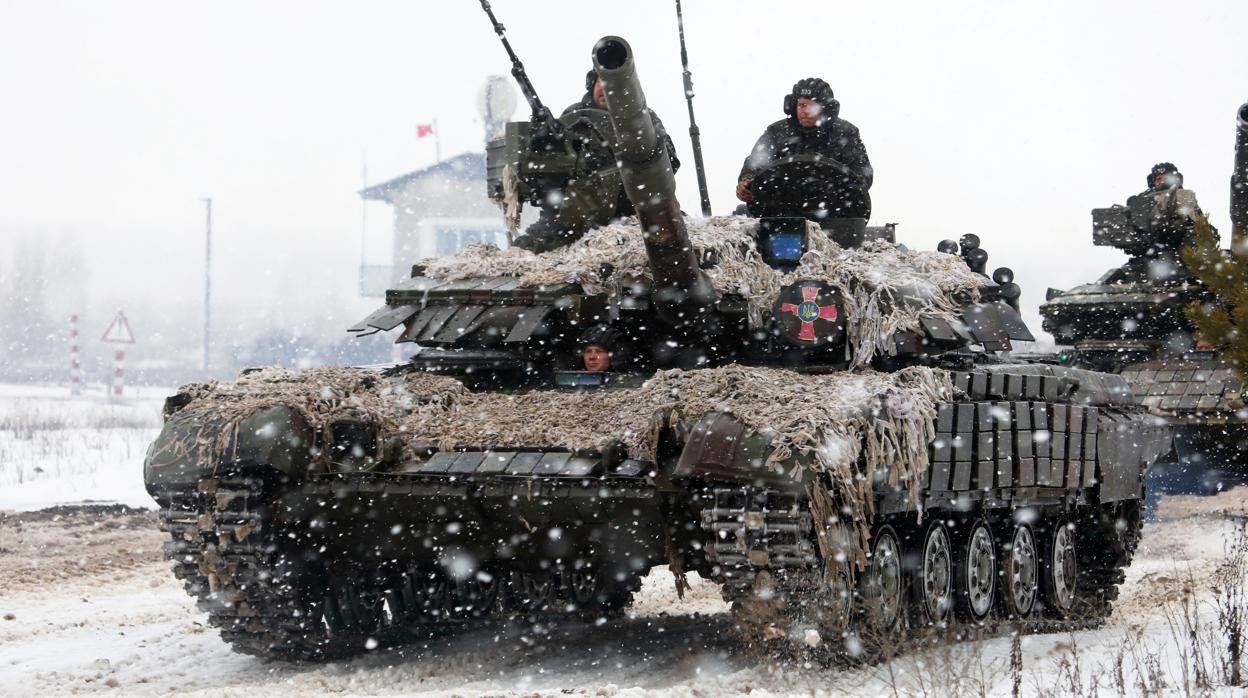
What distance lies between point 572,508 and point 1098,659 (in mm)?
2868

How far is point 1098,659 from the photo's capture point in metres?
9.14

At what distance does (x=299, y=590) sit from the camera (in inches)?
361

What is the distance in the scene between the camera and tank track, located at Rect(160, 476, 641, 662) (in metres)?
8.76

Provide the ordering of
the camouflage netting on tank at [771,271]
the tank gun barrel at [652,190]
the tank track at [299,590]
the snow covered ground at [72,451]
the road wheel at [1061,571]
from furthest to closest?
the snow covered ground at [72,451]
the road wheel at [1061,571]
the camouflage netting on tank at [771,271]
the tank track at [299,590]
the tank gun barrel at [652,190]

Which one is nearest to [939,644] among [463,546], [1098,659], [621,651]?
[1098,659]

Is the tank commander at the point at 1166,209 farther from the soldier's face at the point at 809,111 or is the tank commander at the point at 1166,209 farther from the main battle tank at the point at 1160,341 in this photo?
the soldier's face at the point at 809,111

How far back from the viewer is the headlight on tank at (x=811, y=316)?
940 centimetres

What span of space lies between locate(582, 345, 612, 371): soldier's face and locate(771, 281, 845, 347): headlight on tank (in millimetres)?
922

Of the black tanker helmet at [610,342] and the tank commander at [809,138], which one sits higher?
the tank commander at [809,138]

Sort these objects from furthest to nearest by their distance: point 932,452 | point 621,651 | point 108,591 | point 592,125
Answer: point 108,591 → point 592,125 → point 621,651 → point 932,452

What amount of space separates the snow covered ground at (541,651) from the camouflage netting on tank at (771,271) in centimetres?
180

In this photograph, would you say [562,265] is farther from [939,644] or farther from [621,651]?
[939,644]

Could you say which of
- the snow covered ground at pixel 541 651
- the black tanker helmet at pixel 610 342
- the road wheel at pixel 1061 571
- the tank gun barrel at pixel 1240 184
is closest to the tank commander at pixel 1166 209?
the tank gun barrel at pixel 1240 184

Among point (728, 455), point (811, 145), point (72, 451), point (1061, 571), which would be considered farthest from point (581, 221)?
point (72, 451)
